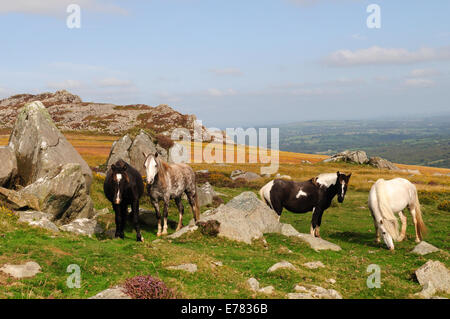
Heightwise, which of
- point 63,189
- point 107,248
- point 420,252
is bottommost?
point 420,252

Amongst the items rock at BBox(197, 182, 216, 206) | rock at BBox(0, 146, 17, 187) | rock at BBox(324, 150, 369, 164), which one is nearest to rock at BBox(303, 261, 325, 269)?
rock at BBox(197, 182, 216, 206)

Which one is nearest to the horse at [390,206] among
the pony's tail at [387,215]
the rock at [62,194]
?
the pony's tail at [387,215]

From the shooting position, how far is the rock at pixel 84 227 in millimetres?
16875

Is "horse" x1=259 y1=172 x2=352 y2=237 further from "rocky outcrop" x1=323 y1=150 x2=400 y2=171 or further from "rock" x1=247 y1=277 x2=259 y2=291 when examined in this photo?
"rocky outcrop" x1=323 y1=150 x2=400 y2=171

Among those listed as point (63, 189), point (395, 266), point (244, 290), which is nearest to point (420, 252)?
point (395, 266)

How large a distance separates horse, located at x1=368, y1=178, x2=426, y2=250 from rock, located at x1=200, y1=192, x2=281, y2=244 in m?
5.04

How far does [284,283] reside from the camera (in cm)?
1104

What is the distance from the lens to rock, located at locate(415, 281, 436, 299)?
10.3m
